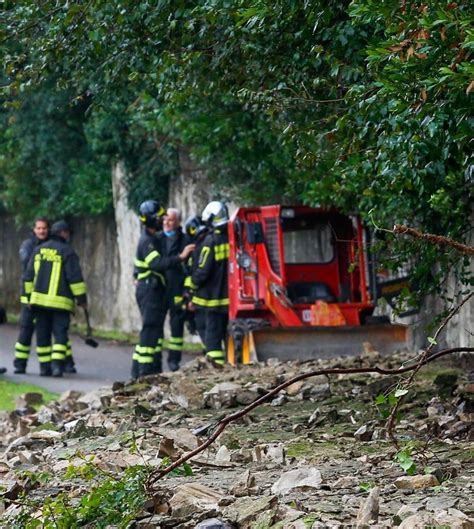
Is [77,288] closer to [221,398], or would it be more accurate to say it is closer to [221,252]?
[221,252]

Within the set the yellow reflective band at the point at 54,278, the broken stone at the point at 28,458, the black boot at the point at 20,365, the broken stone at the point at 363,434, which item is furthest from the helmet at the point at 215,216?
the broken stone at the point at 363,434

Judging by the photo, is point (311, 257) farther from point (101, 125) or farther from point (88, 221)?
point (88, 221)

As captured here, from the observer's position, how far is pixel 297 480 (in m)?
6.47

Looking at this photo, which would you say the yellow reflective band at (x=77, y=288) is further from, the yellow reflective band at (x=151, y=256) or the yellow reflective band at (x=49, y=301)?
the yellow reflective band at (x=151, y=256)

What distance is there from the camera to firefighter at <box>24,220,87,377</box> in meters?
17.7

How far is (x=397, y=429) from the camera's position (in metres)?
8.42

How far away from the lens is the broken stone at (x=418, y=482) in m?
6.20

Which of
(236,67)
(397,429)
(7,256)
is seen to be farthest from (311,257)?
(7,256)

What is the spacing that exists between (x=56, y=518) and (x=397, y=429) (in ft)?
10.0

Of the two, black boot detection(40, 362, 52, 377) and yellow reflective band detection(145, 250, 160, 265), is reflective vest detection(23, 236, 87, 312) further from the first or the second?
yellow reflective band detection(145, 250, 160, 265)

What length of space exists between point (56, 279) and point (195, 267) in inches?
83.8

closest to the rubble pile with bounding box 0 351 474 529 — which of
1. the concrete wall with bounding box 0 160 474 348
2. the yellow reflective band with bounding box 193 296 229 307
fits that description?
the yellow reflective band with bounding box 193 296 229 307

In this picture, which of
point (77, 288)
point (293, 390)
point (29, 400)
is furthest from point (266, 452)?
point (77, 288)

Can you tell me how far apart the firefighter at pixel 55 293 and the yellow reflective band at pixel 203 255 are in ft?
6.25
